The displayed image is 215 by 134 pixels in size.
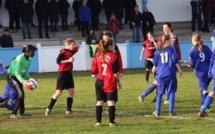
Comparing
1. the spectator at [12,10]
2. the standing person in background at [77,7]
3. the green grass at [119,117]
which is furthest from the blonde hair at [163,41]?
the standing person in background at [77,7]

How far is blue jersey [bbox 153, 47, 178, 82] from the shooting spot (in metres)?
16.4

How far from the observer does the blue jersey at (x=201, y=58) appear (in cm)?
1698

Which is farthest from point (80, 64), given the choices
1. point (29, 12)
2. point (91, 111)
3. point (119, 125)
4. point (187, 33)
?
point (119, 125)

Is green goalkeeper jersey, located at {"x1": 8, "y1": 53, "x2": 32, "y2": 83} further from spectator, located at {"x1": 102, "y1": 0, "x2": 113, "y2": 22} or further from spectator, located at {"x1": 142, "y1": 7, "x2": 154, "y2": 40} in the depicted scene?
spectator, located at {"x1": 102, "y1": 0, "x2": 113, "y2": 22}

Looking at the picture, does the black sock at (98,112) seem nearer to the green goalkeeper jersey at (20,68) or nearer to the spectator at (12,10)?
the green goalkeeper jersey at (20,68)

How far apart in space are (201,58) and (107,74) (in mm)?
3073

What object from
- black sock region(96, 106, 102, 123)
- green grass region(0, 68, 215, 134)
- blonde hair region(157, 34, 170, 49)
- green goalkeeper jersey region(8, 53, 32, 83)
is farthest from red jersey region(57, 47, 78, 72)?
black sock region(96, 106, 102, 123)

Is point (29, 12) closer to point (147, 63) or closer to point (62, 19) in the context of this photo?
point (62, 19)

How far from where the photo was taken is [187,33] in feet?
131

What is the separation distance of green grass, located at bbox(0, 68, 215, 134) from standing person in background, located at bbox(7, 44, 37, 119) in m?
0.39

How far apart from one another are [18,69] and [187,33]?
79.2 feet

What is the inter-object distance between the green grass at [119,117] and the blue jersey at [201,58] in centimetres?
106

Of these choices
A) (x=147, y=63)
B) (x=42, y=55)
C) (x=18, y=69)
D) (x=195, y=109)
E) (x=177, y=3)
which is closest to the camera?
(x=18, y=69)

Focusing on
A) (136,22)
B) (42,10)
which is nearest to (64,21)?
(42,10)
